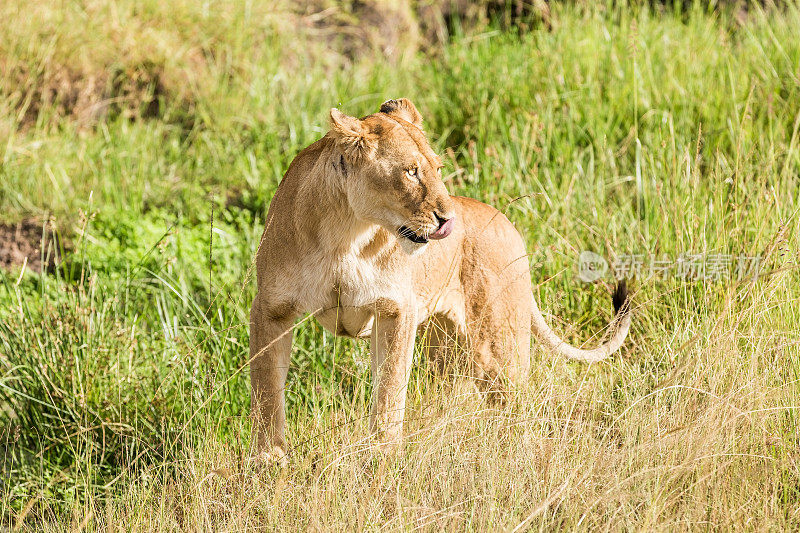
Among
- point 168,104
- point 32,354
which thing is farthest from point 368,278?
point 168,104

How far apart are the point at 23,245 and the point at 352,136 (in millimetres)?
3550

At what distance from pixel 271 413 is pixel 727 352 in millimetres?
1697

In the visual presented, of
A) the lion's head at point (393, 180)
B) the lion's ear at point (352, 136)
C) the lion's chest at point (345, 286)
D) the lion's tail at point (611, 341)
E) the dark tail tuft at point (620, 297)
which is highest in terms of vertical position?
the lion's ear at point (352, 136)

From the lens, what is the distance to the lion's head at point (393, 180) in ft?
9.65

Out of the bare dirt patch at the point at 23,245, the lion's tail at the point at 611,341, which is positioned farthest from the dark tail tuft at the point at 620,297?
the bare dirt patch at the point at 23,245

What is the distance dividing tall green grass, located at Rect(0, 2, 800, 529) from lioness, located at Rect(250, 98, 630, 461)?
162 millimetres

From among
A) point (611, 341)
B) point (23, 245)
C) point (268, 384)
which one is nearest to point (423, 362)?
point (611, 341)

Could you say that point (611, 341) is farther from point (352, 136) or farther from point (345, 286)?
point (352, 136)

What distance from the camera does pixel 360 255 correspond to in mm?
3201

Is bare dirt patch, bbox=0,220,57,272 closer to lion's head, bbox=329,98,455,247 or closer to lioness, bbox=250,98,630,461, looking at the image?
lioness, bbox=250,98,630,461

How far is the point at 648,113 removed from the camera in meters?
5.48

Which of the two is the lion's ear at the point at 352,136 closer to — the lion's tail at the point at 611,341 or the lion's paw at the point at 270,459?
the lion's paw at the point at 270,459

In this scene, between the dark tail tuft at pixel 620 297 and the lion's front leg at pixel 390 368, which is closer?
the lion's front leg at pixel 390 368

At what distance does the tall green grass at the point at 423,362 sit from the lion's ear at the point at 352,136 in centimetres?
56
